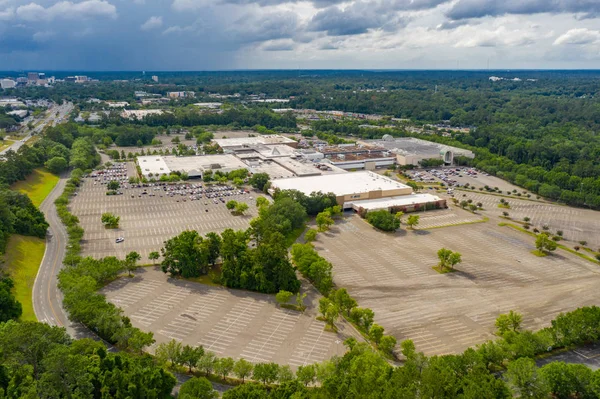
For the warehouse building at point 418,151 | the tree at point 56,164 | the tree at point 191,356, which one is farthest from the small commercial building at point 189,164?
the tree at point 191,356

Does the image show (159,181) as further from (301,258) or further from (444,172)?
(444,172)

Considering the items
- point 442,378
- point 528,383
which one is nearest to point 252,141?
point 442,378

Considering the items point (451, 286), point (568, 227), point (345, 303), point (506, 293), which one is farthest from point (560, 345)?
point (568, 227)

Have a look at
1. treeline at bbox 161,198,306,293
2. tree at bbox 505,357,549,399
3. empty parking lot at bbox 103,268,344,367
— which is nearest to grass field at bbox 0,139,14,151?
treeline at bbox 161,198,306,293

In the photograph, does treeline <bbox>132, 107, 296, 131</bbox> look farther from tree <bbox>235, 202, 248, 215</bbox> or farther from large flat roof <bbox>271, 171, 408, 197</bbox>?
tree <bbox>235, 202, 248, 215</bbox>

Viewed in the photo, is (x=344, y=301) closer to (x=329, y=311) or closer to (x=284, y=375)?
(x=329, y=311)

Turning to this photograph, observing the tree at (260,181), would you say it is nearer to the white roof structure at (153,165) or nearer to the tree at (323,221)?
the tree at (323,221)
